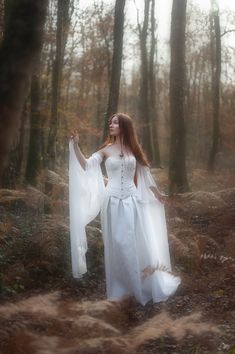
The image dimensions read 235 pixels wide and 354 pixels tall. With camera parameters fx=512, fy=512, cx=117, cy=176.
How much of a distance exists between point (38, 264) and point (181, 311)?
2322 millimetres

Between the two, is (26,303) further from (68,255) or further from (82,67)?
(82,67)

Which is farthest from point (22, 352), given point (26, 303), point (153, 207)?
point (153, 207)

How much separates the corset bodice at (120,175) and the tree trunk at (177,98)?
6.00 meters

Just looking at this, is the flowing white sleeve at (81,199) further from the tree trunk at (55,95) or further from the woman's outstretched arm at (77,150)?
the tree trunk at (55,95)

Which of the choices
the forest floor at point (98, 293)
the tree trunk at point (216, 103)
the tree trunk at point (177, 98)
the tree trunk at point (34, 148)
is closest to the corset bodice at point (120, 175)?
the forest floor at point (98, 293)

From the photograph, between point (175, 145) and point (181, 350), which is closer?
point (181, 350)

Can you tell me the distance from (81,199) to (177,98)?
Answer: 6.73 m

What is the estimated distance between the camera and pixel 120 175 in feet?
23.2

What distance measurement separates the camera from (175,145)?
13.4 meters

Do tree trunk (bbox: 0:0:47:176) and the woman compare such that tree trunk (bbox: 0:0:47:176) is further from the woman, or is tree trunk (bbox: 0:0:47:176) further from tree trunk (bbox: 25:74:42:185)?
tree trunk (bbox: 25:74:42:185)

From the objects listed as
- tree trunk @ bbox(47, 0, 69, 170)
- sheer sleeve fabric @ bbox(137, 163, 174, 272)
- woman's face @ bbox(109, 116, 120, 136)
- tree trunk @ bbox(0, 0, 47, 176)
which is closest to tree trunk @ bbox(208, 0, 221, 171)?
tree trunk @ bbox(47, 0, 69, 170)

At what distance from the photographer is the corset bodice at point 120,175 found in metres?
7.05

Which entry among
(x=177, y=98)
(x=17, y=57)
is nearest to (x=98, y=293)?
(x=17, y=57)

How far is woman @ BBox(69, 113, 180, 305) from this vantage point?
6.95m
